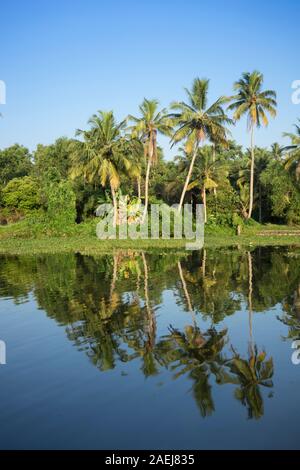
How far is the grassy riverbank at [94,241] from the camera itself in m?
26.8

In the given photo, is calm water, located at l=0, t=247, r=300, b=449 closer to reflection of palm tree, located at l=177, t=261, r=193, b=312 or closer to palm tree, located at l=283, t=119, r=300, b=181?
reflection of palm tree, located at l=177, t=261, r=193, b=312

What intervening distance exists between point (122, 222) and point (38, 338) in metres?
25.2

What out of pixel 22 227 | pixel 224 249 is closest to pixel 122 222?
pixel 22 227

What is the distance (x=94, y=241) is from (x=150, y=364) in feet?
72.0

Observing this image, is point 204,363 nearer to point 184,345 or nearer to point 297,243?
point 184,345

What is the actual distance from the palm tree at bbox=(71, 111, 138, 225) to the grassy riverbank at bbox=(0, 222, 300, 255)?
159 inches

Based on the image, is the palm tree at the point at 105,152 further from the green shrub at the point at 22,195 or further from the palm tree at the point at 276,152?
the palm tree at the point at 276,152

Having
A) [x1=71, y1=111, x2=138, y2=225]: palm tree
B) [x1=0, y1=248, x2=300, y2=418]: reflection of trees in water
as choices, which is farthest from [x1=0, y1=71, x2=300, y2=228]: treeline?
[x1=0, y1=248, x2=300, y2=418]: reflection of trees in water

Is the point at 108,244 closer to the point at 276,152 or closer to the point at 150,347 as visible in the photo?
the point at 150,347

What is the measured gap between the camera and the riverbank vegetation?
3294 centimetres

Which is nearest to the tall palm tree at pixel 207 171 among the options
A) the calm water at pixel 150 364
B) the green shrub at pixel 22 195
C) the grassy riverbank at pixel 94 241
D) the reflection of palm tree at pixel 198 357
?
the grassy riverbank at pixel 94 241

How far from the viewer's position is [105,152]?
3253 cm

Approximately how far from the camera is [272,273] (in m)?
17.7

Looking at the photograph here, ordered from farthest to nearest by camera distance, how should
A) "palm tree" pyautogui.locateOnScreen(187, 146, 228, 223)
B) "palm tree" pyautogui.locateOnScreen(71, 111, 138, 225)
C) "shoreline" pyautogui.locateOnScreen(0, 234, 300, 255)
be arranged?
"palm tree" pyautogui.locateOnScreen(187, 146, 228, 223)
"palm tree" pyautogui.locateOnScreen(71, 111, 138, 225)
"shoreline" pyautogui.locateOnScreen(0, 234, 300, 255)
